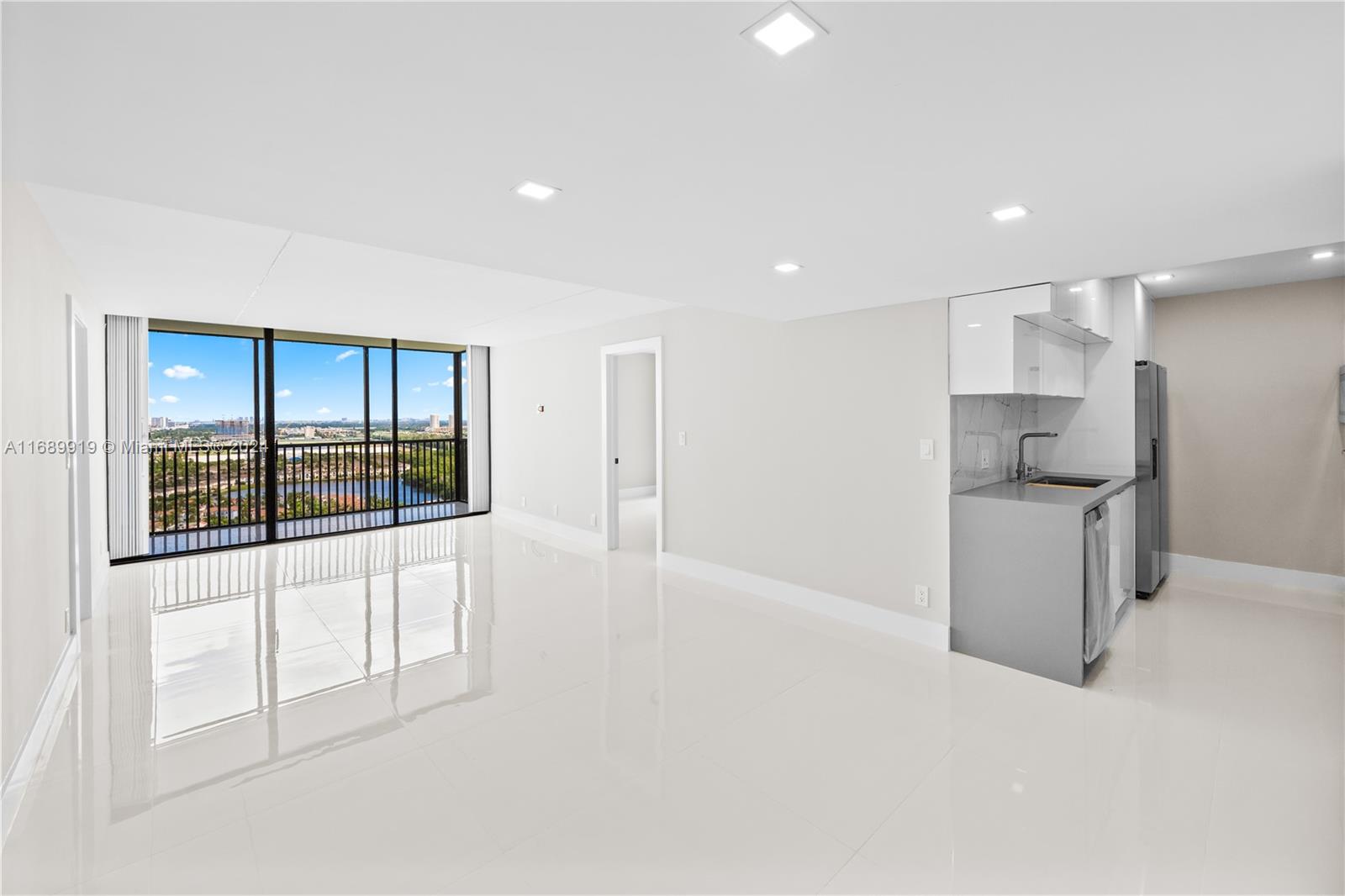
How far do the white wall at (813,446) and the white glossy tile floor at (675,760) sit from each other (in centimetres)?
55

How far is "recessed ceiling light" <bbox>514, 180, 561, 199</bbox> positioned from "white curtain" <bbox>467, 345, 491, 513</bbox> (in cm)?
645

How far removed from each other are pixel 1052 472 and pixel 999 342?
1.71 m

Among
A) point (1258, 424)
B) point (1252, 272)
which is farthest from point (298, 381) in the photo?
point (1258, 424)

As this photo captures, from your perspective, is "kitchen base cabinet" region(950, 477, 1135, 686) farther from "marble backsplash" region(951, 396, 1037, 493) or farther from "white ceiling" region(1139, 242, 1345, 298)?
"white ceiling" region(1139, 242, 1345, 298)

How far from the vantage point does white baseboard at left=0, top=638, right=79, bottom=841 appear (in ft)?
6.83

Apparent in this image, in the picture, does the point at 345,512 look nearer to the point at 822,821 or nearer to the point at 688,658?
the point at 688,658

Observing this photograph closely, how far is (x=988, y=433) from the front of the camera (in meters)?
3.95

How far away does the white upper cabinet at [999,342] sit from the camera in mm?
3279

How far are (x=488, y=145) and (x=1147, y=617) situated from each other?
4.84 metres

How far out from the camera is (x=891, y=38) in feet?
3.84

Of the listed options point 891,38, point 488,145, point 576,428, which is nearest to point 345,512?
point 576,428

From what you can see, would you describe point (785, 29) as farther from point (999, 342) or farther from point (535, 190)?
point (999, 342)

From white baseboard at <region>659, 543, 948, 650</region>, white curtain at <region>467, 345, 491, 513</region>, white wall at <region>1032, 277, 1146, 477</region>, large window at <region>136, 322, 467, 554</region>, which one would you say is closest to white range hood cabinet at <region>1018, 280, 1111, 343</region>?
white wall at <region>1032, 277, 1146, 477</region>

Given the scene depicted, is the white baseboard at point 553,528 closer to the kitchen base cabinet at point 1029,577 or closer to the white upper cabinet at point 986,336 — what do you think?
the kitchen base cabinet at point 1029,577
